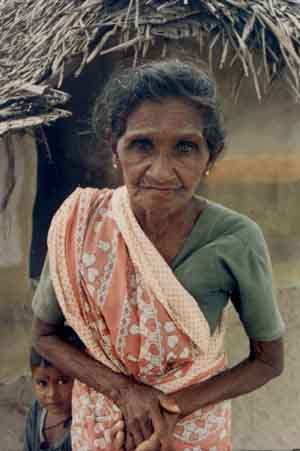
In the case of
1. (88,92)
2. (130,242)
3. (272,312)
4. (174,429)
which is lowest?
(174,429)

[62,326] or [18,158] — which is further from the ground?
[18,158]

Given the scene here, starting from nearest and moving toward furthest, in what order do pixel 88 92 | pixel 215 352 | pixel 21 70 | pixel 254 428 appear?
pixel 215 352, pixel 21 70, pixel 88 92, pixel 254 428

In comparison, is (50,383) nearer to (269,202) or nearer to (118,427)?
(118,427)

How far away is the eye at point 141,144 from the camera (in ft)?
5.15

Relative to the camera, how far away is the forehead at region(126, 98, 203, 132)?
1.54 metres

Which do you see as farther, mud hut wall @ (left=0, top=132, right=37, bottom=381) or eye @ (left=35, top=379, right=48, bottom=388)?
mud hut wall @ (left=0, top=132, right=37, bottom=381)

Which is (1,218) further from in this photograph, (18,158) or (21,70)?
(21,70)

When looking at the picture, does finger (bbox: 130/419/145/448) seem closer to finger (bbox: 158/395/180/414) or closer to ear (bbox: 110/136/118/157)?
finger (bbox: 158/395/180/414)

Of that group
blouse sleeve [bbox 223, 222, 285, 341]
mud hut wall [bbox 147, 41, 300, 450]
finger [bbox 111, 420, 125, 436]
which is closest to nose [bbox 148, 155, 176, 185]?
blouse sleeve [bbox 223, 222, 285, 341]

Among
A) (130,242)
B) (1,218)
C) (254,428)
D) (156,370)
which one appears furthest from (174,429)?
(254,428)

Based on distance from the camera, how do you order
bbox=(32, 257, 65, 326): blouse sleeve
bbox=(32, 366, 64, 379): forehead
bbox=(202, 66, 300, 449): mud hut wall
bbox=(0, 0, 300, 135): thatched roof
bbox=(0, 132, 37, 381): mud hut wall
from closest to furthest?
bbox=(32, 257, 65, 326): blouse sleeve
bbox=(32, 366, 64, 379): forehead
bbox=(0, 0, 300, 135): thatched roof
bbox=(0, 132, 37, 381): mud hut wall
bbox=(202, 66, 300, 449): mud hut wall

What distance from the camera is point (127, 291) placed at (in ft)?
5.39

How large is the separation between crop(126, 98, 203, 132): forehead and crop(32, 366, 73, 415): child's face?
0.97 metres

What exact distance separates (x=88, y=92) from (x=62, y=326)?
1553 millimetres
